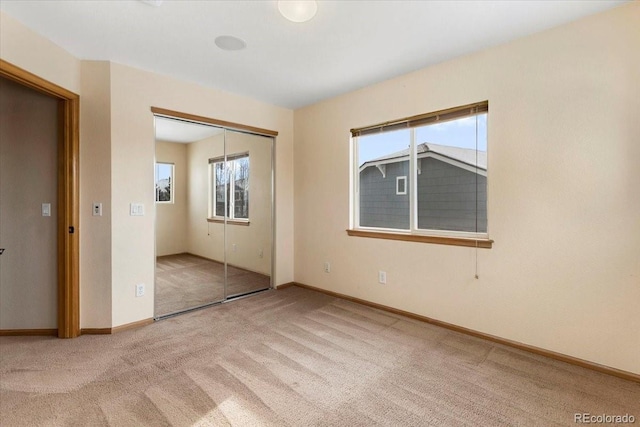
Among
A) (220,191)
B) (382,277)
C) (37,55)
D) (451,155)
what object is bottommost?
(382,277)

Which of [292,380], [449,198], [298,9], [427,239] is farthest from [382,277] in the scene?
[298,9]

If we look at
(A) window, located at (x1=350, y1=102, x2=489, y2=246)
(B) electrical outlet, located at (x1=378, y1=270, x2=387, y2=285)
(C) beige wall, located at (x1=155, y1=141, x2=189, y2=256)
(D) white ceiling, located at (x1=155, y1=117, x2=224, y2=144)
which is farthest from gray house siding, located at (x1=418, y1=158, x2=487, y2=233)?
(C) beige wall, located at (x1=155, y1=141, x2=189, y2=256)

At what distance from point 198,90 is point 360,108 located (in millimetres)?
1864

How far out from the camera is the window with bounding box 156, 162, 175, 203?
3.24 metres

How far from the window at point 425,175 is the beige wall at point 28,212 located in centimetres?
309

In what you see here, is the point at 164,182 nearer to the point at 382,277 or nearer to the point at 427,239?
the point at 382,277

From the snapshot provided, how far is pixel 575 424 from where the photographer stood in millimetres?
1670

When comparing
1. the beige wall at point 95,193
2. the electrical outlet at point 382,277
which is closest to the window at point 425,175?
the electrical outlet at point 382,277

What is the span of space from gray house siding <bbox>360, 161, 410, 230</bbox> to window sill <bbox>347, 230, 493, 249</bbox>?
5.2 inches

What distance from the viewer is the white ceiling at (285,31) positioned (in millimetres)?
2039

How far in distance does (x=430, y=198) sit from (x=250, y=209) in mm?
2274

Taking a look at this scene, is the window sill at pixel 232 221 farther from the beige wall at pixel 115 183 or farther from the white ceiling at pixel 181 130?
the white ceiling at pixel 181 130

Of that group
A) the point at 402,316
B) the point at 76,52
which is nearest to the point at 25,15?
the point at 76,52

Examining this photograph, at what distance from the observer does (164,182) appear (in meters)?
3.34
